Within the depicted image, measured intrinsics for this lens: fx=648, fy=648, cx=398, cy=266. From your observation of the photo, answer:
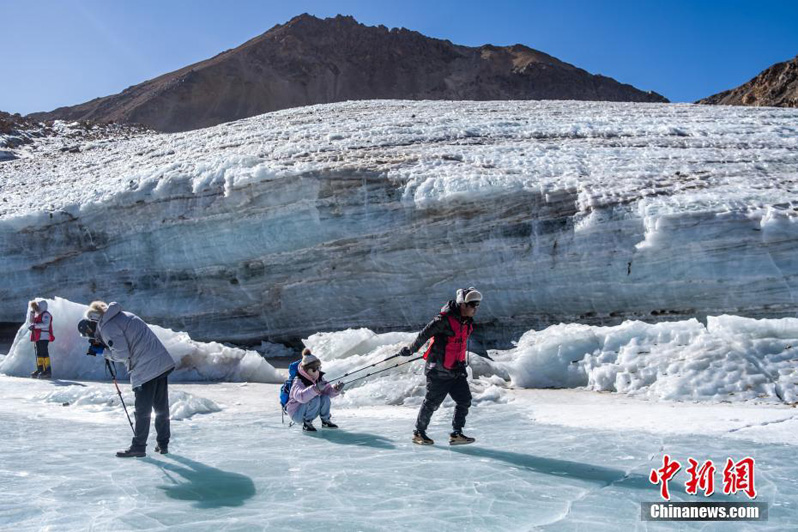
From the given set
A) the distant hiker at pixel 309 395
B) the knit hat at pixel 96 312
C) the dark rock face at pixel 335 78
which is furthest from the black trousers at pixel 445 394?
the dark rock face at pixel 335 78

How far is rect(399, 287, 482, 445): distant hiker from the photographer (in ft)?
15.5

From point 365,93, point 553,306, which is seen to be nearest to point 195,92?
point 365,93

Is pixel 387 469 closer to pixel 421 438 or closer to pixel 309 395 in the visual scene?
pixel 421 438

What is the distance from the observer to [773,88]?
35.8m

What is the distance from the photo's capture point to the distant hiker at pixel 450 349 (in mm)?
4727

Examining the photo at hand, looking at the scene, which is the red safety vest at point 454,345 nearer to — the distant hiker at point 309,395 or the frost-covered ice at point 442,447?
the frost-covered ice at point 442,447

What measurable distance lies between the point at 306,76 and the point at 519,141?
5777cm

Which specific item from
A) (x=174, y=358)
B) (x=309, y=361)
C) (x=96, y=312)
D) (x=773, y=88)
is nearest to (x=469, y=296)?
(x=309, y=361)

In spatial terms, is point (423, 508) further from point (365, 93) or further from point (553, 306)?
point (365, 93)

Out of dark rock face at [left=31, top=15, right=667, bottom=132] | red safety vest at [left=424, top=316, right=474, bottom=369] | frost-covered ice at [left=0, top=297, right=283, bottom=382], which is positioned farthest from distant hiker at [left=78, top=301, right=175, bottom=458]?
dark rock face at [left=31, top=15, right=667, bottom=132]

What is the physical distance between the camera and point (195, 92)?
61.2m

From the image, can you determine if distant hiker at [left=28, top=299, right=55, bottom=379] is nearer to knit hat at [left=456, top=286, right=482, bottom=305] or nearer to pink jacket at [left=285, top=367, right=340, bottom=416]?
pink jacket at [left=285, top=367, right=340, bottom=416]

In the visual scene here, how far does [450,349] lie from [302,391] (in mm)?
1634

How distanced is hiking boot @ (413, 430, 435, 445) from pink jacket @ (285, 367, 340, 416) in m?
1.06
